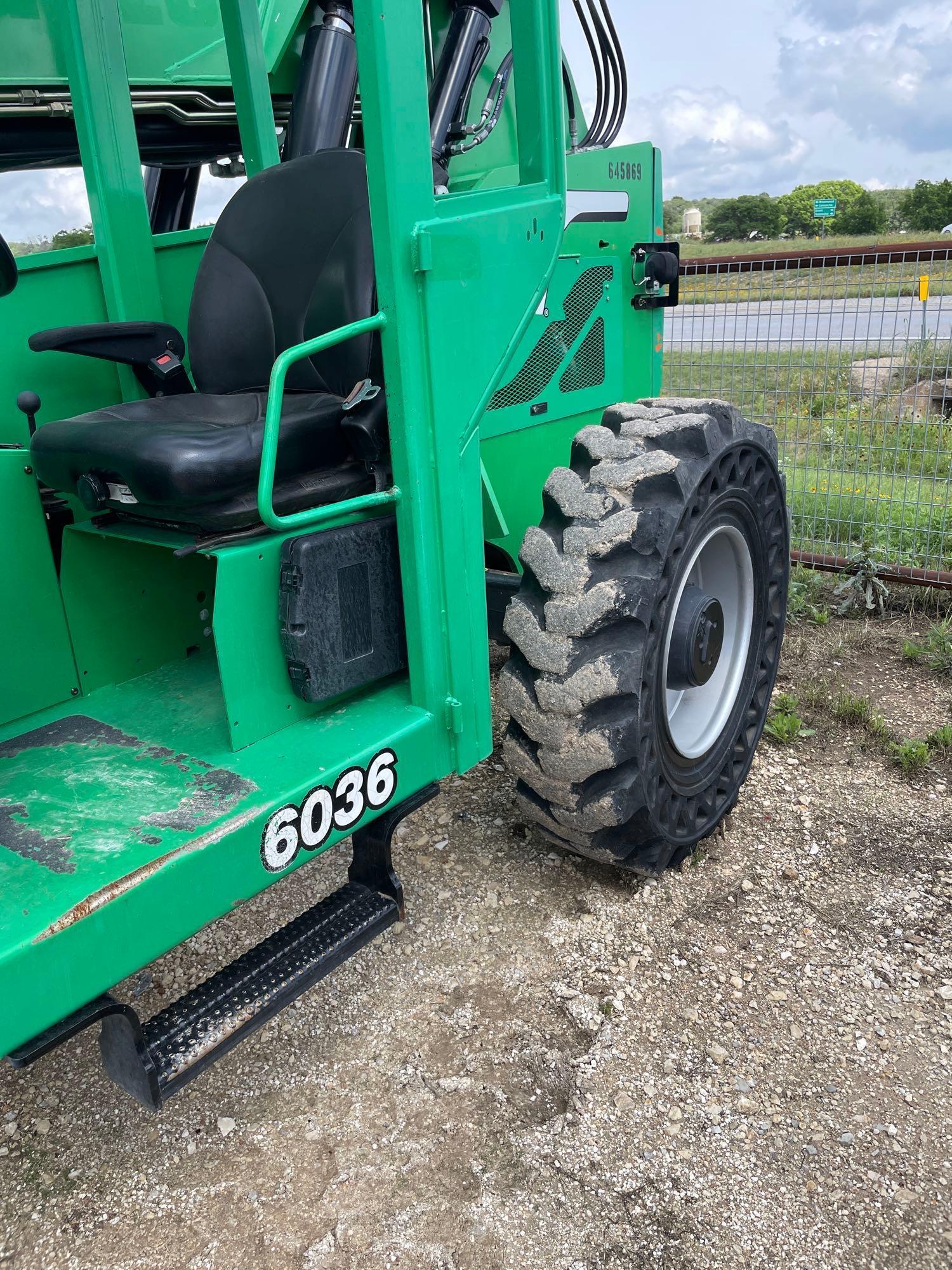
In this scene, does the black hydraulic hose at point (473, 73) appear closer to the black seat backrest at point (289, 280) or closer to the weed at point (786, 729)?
the black seat backrest at point (289, 280)

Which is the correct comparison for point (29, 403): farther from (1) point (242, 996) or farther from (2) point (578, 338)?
(2) point (578, 338)

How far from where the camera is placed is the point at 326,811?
185 centimetres

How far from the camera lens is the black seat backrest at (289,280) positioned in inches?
91.6

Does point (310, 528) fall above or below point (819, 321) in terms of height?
below

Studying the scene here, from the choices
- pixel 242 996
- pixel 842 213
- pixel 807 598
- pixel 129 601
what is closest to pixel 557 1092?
pixel 242 996

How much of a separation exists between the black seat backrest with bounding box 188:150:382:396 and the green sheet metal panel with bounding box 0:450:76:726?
0.61 meters

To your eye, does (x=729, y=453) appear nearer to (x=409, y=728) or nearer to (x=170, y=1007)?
(x=409, y=728)

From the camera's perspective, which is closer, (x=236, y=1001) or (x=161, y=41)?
(x=236, y=1001)

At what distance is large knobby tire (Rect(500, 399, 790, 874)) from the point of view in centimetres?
218

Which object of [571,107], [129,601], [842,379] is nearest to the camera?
[129,601]

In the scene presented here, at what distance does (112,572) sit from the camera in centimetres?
235

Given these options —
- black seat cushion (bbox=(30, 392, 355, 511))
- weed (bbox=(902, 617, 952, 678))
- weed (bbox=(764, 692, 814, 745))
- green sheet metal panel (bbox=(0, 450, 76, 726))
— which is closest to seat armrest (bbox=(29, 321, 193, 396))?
black seat cushion (bbox=(30, 392, 355, 511))

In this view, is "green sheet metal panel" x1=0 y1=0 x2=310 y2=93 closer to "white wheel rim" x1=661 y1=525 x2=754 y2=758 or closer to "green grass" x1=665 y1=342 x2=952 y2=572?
"white wheel rim" x1=661 y1=525 x2=754 y2=758

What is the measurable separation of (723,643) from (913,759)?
31.3 inches
